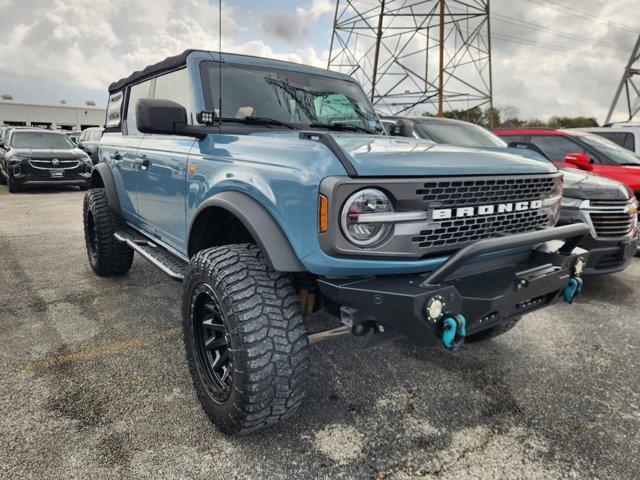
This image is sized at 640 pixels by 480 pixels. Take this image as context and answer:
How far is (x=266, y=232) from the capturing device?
2027 mm

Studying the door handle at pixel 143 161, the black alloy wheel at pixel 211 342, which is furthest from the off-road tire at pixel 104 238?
the black alloy wheel at pixel 211 342

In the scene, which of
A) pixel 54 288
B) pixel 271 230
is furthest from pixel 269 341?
pixel 54 288

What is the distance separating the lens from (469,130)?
6477 mm

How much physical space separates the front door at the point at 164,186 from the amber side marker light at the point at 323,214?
1303 mm

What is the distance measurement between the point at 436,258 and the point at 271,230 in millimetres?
724

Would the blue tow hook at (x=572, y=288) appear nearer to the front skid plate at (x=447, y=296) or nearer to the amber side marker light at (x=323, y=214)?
the front skid plate at (x=447, y=296)

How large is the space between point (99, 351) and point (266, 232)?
173 centimetres

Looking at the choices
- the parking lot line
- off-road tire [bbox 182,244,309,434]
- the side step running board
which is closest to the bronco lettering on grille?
off-road tire [bbox 182,244,309,434]

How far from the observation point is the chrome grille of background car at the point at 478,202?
196 cm

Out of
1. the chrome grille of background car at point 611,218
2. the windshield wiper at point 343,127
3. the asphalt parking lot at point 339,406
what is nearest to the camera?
the asphalt parking lot at point 339,406

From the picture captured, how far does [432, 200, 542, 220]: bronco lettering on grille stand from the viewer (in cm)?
197

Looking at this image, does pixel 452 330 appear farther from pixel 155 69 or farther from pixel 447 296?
pixel 155 69

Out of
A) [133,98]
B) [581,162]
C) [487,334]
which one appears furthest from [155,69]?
[581,162]

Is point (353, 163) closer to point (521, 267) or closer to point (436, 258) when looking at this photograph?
point (436, 258)
